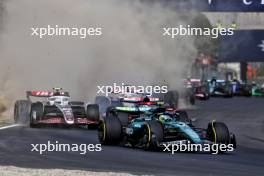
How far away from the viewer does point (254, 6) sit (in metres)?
37.1

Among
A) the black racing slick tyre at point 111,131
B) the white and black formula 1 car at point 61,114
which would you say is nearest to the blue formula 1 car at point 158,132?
the black racing slick tyre at point 111,131

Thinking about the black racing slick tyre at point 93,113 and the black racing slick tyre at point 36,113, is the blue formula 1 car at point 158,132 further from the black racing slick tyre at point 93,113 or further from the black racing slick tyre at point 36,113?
the black racing slick tyre at point 93,113

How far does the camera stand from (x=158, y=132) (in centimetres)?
1460

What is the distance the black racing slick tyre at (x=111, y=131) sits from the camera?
1593 cm

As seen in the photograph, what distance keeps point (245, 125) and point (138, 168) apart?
1307 centimetres

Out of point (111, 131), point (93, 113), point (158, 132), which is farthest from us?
point (93, 113)

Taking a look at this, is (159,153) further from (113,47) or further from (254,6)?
(254,6)

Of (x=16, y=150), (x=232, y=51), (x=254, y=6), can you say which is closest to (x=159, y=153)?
(x=16, y=150)

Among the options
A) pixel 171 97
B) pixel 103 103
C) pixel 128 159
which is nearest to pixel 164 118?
pixel 128 159

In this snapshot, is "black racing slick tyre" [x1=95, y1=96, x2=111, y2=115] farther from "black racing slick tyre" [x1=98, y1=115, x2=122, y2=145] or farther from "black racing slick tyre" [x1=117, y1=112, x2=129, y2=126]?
"black racing slick tyre" [x1=98, y1=115, x2=122, y2=145]

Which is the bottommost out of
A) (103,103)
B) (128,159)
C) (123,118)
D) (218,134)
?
(128,159)

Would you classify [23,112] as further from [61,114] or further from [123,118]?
[123,118]

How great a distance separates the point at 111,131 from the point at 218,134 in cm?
231

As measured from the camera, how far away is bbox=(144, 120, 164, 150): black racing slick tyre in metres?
14.6
